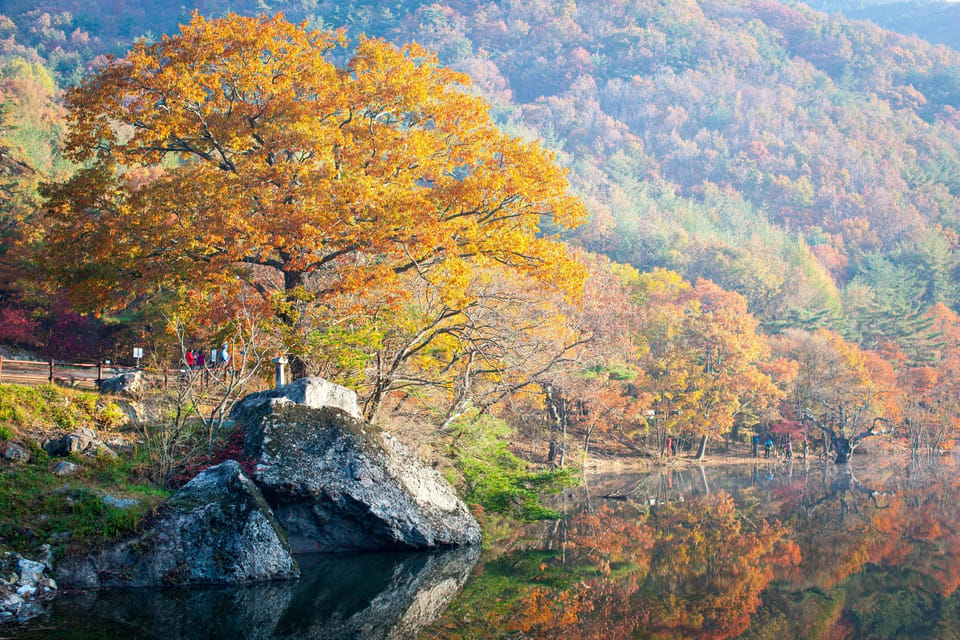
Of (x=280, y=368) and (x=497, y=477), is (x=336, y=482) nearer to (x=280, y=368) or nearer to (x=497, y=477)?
(x=280, y=368)

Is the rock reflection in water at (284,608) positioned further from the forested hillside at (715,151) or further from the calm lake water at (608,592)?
the forested hillside at (715,151)

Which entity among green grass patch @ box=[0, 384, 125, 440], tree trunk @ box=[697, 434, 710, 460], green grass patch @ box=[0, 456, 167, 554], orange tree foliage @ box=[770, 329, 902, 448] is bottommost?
tree trunk @ box=[697, 434, 710, 460]

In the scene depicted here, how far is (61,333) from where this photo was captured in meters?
34.2

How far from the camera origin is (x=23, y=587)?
8117 mm

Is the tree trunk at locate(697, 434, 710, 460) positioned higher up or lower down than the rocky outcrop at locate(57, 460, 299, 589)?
lower down

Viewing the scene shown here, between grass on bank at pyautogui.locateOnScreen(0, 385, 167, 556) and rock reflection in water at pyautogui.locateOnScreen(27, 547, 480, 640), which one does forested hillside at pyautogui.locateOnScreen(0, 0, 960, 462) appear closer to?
grass on bank at pyautogui.locateOnScreen(0, 385, 167, 556)

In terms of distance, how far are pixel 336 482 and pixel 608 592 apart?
4.11 meters

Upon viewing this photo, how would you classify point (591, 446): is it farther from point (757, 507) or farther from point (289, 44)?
point (289, 44)

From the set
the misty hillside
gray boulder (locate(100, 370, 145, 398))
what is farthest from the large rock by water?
the misty hillside

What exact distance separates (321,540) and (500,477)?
3.92 metres

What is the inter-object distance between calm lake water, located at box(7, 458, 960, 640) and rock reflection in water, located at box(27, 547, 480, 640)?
22 mm

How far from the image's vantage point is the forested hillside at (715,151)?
1784 inches

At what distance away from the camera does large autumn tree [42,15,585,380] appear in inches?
575

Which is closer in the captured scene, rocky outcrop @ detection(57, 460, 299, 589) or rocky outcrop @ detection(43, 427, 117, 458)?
rocky outcrop @ detection(57, 460, 299, 589)
